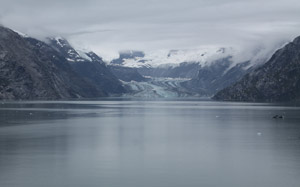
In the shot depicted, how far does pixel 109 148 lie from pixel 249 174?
1246 inches

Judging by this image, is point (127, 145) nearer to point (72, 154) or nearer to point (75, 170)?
point (72, 154)

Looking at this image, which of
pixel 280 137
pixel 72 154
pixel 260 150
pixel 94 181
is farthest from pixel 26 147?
pixel 280 137

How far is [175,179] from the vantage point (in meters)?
61.1

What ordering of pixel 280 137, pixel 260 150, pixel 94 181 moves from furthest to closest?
pixel 280 137 → pixel 260 150 → pixel 94 181

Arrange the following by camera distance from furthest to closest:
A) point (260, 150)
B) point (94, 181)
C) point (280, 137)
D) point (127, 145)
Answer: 1. point (280, 137)
2. point (127, 145)
3. point (260, 150)
4. point (94, 181)

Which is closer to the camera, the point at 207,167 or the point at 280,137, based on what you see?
the point at 207,167

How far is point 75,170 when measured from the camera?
220ft

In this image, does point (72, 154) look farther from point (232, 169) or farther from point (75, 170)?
point (232, 169)

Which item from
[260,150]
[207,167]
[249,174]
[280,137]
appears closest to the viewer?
[249,174]

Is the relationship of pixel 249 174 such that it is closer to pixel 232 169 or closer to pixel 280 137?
pixel 232 169

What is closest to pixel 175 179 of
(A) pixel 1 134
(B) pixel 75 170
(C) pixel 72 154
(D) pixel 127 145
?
(B) pixel 75 170

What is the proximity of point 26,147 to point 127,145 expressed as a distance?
17729 millimetres

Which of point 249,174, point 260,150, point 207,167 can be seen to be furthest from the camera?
point 260,150

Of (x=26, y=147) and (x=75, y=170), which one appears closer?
(x=75, y=170)
